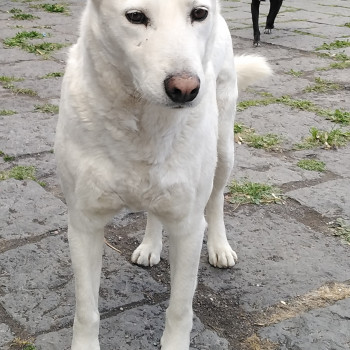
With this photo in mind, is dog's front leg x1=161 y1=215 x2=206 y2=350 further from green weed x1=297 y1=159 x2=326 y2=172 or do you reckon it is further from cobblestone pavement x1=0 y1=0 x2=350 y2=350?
green weed x1=297 y1=159 x2=326 y2=172

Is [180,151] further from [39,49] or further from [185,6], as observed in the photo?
[39,49]

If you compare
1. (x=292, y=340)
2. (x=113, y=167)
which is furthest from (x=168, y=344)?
(x=113, y=167)

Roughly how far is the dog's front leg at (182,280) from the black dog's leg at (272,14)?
6.40 m

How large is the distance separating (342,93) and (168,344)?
402 cm

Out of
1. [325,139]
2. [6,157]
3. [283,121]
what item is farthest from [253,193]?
[6,157]

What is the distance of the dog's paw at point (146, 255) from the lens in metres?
3.09

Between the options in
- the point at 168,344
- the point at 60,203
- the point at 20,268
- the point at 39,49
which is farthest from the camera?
the point at 39,49

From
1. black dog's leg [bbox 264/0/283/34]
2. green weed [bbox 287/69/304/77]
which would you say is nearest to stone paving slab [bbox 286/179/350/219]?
green weed [bbox 287/69/304/77]

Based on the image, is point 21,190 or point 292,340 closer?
point 292,340

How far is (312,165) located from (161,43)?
2.59 metres

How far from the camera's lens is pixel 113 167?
7.36 feet

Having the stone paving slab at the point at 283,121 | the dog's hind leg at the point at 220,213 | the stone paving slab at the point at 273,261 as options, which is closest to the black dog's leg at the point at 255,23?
the stone paving slab at the point at 283,121

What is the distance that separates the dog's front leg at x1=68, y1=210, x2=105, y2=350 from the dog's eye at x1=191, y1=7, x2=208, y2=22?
0.81m

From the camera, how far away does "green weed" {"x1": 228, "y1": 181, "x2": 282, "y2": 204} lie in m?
3.79
